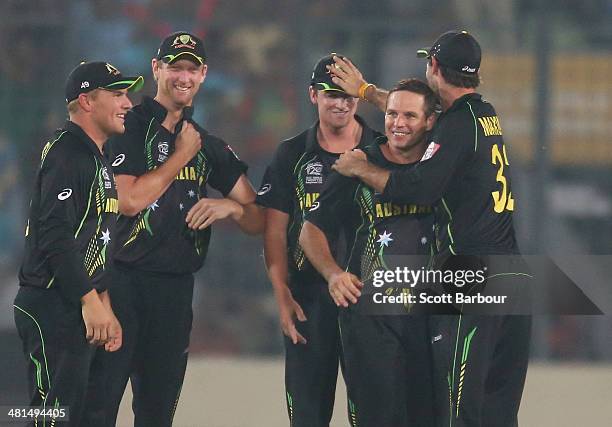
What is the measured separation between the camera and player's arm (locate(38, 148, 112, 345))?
4.48 m

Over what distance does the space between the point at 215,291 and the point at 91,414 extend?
6.22 m

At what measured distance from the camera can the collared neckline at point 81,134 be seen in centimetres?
464

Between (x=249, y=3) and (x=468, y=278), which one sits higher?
(x=249, y=3)

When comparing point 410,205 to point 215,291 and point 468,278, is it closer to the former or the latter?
point 468,278

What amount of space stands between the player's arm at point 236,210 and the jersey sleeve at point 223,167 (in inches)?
1.2

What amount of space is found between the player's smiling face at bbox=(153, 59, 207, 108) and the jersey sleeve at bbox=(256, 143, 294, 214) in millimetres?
522

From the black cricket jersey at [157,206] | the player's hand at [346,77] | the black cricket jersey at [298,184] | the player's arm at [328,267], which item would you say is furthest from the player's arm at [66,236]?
the player's hand at [346,77]

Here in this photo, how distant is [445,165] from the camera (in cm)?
463

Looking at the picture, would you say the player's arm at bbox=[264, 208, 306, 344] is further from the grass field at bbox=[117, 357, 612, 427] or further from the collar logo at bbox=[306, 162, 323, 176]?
the grass field at bbox=[117, 357, 612, 427]

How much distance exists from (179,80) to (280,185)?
0.68 meters

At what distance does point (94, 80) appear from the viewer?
4.80 m

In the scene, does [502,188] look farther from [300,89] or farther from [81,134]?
[300,89]

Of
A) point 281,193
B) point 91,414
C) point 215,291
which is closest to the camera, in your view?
point 91,414

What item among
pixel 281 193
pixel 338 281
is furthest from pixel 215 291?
pixel 338 281
